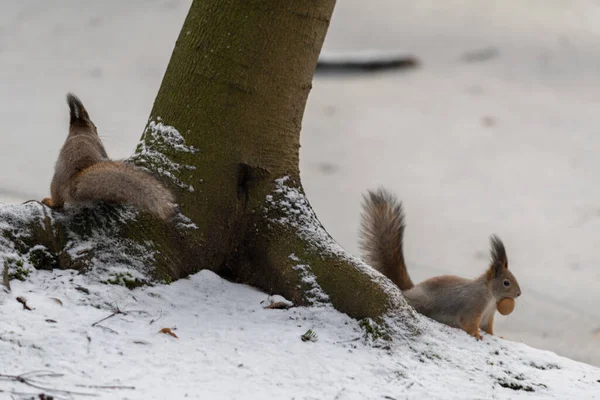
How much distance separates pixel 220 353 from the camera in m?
2.16

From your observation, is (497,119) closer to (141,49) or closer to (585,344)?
(585,344)

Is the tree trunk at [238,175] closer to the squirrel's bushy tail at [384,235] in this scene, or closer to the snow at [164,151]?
the snow at [164,151]

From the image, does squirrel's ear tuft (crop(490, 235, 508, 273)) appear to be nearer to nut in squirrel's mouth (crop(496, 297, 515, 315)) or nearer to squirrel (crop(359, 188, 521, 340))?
squirrel (crop(359, 188, 521, 340))

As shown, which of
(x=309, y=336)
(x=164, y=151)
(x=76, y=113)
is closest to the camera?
(x=309, y=336)

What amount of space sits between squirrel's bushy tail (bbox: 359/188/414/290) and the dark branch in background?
3.96 meters

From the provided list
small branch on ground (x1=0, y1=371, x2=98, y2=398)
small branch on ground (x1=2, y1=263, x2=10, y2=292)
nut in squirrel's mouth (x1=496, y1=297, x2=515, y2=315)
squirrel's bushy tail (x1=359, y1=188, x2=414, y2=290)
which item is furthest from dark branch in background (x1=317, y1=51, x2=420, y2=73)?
small branch on ground (x1=0, y1=371, x2=98, y2=398)

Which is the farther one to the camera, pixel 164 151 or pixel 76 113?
pixel 76 113

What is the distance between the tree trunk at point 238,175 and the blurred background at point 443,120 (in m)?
1.81

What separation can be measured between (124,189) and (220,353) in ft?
1.90

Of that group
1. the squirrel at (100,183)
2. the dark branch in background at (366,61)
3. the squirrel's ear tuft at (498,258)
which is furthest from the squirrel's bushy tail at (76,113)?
the dark branch in background at (366,61)

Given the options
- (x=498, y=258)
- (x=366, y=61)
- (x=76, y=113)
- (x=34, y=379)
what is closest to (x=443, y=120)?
(x=366, y=61)

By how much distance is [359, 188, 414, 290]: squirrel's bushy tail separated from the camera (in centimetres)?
332

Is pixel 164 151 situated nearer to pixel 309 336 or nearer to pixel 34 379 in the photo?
pixel 309 336

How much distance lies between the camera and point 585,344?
4.00m
